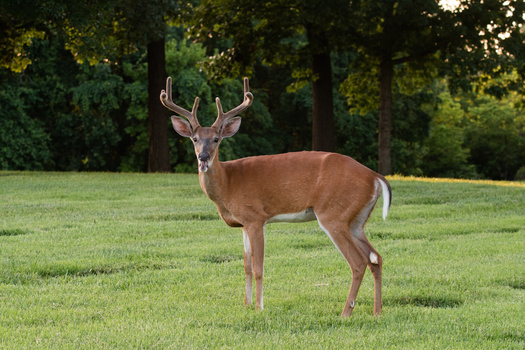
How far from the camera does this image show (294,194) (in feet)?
19.3

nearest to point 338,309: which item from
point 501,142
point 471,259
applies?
point 471,259

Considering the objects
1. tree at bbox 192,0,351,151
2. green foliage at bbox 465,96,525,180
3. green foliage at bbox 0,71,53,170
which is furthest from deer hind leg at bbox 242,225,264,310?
green foliage at bbox 465,96,525,180

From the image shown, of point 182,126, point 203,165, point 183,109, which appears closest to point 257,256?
point 203,165

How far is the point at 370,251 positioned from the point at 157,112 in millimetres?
17267

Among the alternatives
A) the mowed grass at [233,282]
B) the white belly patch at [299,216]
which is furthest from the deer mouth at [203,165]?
the mowed grass at [233,282]

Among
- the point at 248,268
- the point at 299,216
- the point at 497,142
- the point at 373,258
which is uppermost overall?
the point at 299,216

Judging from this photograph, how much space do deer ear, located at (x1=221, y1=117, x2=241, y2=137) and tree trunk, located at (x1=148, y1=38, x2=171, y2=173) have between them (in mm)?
16011

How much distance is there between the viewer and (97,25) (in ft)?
61.6

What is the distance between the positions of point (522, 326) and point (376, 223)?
5.89 metres

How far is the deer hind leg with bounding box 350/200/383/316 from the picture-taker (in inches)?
227

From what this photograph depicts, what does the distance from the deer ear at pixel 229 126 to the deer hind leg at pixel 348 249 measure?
1.11m

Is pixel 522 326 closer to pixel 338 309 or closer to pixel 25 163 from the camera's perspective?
pixel 338 309

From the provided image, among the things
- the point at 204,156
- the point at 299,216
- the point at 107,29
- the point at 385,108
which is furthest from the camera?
the point at 385,108

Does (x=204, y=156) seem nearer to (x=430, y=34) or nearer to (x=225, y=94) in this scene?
(x=430, y=34)
